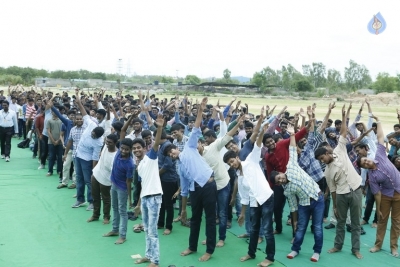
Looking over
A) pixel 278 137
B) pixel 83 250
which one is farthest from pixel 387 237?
pixel 83 250

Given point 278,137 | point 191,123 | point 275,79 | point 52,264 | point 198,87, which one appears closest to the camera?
point 52,264

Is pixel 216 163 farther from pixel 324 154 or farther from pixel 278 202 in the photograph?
pixel 324 154

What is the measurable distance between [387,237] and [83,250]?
496cm

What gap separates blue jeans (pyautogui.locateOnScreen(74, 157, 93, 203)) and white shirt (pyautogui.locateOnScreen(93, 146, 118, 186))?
1100mm

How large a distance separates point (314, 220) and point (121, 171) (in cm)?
289

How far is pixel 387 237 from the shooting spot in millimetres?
6727

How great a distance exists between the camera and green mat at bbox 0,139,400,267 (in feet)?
18.2

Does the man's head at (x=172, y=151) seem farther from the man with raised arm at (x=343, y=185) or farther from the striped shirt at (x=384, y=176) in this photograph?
the striped shirt at (x=384, y=176)

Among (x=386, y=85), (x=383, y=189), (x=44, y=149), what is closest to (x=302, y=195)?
(x=383, y=189)

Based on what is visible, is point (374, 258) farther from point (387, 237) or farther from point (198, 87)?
point (198, 87)

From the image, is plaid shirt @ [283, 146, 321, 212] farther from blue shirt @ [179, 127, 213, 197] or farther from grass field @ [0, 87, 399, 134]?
grass field @ [0, 87, 399, 134]

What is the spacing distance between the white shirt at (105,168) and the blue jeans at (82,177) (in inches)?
43.3

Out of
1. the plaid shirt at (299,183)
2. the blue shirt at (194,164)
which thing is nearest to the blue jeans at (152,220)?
the blue shirt at (194,164)

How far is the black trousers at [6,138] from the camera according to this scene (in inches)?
447
